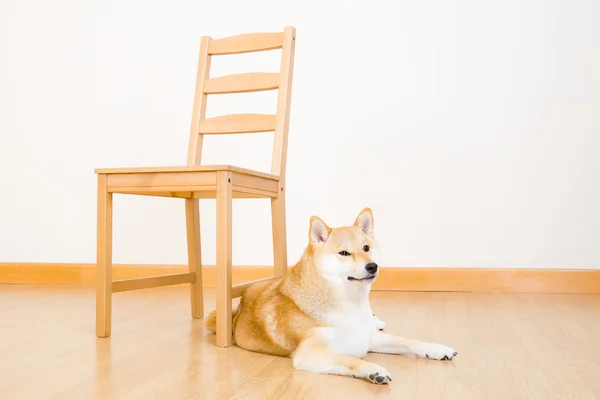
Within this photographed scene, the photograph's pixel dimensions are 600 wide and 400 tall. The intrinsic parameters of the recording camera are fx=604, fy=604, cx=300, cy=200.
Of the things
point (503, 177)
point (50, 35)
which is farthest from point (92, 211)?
point (503, 177)

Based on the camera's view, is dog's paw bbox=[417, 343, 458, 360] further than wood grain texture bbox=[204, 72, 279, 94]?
No

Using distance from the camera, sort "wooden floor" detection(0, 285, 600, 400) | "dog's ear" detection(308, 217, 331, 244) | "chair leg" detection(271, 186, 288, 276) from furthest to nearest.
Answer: "chair leg" detection(271, 186, 288, 276) < "dog's ear" detection(308, 217, 331, 244) < "wooden floor" detection(0, 285, 600, 400)

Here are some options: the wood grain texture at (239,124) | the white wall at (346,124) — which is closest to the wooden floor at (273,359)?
the white wall at (346,124)

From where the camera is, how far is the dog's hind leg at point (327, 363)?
1329 millimetres

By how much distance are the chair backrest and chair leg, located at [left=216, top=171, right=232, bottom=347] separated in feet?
1.11

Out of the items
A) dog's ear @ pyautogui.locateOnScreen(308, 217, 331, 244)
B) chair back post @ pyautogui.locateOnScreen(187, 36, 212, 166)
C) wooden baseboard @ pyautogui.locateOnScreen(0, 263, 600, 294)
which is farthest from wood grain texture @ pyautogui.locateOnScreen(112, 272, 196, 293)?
wooden baseboard @ pyautogui.locateOnScreen(0, 263, 600, 294)

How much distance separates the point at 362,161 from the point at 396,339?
1504mm

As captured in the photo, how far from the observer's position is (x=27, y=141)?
343cm

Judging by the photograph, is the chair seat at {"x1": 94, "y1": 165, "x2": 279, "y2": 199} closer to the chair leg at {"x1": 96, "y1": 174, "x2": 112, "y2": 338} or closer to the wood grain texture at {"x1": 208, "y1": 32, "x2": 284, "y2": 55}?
the chair leg at {"x1": 96, "y1": 174, "x2": 112, "y2": 338}

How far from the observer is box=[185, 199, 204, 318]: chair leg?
2230mm

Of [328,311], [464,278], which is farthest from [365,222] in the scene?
[464,278]

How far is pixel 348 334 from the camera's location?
152cm

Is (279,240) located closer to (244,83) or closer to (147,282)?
(147,282)

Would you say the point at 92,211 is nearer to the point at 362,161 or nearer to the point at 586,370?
the point at 362,161
